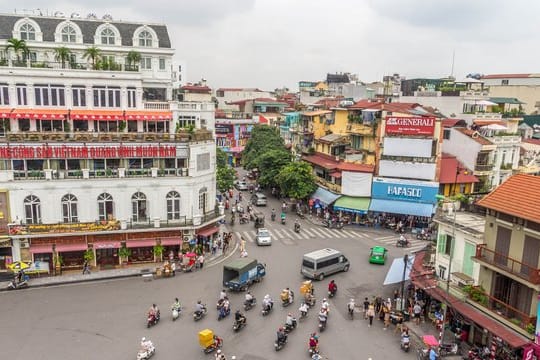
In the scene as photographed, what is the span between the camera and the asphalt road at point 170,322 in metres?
24.7

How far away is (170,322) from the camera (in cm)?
2805

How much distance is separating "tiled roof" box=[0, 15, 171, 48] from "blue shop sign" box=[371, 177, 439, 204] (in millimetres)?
27911

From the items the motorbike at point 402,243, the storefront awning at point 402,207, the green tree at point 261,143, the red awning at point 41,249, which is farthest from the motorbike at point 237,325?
the green tree at point 261,143

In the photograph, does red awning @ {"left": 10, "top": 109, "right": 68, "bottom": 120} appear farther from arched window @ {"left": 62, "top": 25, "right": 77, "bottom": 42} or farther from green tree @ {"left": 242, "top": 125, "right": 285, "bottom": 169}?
green tree @ {"left": 242, "top": 125, "right": 285, "bottom": 169}

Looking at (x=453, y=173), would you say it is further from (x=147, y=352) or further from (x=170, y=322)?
(x=147, y=352)

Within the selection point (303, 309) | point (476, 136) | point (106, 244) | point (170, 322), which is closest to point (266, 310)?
point (303, 309)

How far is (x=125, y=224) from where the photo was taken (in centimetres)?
3678

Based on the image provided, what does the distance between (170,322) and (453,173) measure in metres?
36.0

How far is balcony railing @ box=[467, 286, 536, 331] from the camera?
2239 centimetres

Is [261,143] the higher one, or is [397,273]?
[261,143]

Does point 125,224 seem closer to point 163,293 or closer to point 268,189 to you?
point 163,293

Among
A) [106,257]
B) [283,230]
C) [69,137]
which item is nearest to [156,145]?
[69,137]

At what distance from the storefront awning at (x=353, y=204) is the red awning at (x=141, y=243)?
75.5 feet

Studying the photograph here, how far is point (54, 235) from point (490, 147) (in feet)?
148
